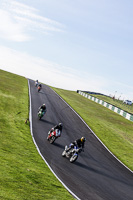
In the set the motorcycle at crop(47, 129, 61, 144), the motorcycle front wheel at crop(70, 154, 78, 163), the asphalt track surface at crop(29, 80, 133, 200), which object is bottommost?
the asphalt track surface at crop(29, 80, 133, 200)

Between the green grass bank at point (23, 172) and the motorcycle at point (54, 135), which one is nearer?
the green grass bank at point (23, 172)

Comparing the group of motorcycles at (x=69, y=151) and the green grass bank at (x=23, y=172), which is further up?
the group of motorcycles at (x=69, y=151)

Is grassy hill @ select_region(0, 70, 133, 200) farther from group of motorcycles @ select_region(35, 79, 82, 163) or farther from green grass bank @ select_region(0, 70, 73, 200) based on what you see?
group of motorcycles @ select_region(35, 79, 82, 163)

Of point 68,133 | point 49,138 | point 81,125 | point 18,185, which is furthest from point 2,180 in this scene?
point 81,125

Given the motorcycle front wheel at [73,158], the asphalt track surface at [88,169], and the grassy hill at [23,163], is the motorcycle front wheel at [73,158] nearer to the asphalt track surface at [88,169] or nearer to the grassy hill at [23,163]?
the asphalt track surface at [88,169]

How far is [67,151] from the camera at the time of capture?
17766 mm

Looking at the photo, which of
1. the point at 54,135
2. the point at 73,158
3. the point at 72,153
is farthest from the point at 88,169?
the point at 54,135

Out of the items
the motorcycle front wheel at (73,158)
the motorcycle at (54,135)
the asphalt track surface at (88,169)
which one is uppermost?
the motorcycle at (54,135)

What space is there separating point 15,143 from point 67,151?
3651 mm

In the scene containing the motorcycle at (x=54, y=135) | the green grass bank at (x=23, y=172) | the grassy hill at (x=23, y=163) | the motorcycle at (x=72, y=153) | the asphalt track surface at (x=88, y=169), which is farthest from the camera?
the motorcycle at (x=54, y=135)

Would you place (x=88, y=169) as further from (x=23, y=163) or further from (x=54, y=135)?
(x=23, y=163)

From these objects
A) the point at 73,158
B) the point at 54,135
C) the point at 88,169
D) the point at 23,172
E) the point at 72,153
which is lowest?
the point at 88,169

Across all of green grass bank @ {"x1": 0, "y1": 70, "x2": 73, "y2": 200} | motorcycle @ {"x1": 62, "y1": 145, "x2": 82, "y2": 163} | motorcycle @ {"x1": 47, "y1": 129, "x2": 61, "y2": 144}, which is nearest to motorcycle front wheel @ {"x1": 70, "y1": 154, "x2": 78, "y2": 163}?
motorcycle @ {"x1": 62, "y1": 145, "x2": 82, "y2": 163}

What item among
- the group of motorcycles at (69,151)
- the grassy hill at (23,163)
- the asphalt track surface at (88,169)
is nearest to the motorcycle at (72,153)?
the group of motorcycles at (69,151)
